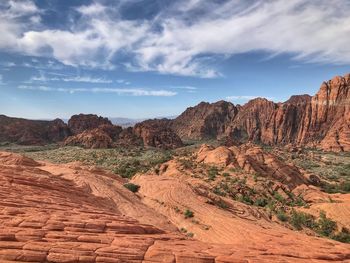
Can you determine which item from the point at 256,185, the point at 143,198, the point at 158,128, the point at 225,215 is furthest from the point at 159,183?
the point at 158,128

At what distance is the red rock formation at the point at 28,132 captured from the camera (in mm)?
157875

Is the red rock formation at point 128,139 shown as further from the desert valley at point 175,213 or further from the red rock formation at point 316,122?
the desert valley at point 175,213

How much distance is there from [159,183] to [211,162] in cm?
2465

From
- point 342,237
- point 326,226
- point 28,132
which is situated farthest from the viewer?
point 28,132

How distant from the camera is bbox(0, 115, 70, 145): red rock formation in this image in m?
158

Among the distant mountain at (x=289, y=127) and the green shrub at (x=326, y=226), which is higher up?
the distant mountain at (x=289, y=127)

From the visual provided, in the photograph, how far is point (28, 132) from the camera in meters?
163

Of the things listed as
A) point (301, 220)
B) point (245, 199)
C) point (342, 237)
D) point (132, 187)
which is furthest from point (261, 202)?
point (132, 187)

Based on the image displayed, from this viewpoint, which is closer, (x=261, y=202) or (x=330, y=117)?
(x=261, y=202)

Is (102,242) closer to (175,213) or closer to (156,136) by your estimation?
(175,213)

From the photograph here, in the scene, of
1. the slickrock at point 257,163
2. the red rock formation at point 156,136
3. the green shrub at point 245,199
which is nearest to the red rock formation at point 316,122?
the red rock formation at point 156,136

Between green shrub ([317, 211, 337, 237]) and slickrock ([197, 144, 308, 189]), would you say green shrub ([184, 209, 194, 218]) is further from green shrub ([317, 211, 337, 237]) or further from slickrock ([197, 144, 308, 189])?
slickrock ([197, 144, 308, 189])

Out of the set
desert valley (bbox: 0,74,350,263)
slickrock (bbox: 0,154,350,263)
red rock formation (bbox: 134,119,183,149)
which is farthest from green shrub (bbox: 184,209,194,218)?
red rock formation (bbox: 134,119,183,149)

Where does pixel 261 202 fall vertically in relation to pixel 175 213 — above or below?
below
